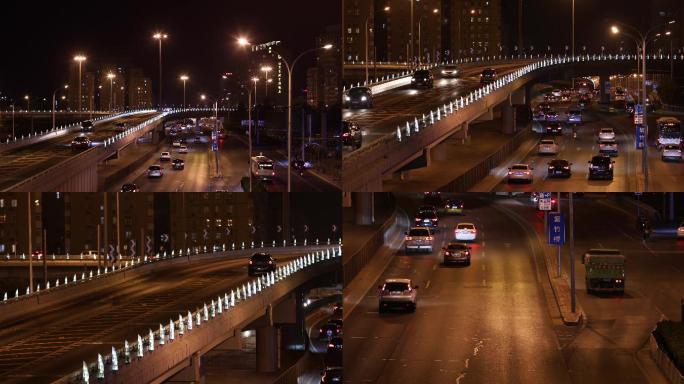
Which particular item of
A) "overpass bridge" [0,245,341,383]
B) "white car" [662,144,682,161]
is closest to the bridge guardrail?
"overpass bridge" [0,245,341,383]

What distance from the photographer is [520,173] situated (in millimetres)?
17234

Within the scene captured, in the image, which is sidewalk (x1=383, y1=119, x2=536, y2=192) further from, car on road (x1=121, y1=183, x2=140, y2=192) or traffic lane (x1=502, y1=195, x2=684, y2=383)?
car on road (x1=121, y1=183, x2=140, y2=192)

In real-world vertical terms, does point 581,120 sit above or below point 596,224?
above

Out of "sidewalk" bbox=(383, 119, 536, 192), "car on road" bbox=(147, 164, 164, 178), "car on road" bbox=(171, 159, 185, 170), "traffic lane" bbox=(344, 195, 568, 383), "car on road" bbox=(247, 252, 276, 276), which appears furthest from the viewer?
"car on road" bbox=(247, 252, 276, 276)

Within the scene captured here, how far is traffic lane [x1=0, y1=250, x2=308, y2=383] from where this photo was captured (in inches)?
958

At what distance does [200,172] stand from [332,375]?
5605 millimetres

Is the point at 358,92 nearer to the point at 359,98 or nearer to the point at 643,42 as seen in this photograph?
the point at 359,98

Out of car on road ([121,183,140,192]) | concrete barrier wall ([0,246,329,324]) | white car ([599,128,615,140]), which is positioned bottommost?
concrete barrier wall ([0,246,329,324])

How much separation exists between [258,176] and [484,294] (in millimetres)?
5426

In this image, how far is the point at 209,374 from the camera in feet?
90.9

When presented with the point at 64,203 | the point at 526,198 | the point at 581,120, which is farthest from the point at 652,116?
the point at 64,203

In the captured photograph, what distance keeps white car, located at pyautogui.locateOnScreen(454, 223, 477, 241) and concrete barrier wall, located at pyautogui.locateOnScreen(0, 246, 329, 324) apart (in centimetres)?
937

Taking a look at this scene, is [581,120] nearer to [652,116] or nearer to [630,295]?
[652,116]

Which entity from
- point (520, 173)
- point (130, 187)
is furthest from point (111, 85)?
point (520, 173)
